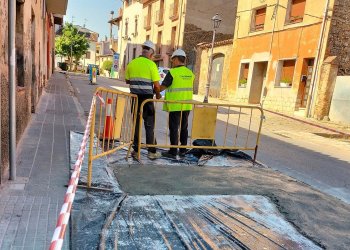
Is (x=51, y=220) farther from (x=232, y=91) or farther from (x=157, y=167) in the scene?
(x=232, y=91)

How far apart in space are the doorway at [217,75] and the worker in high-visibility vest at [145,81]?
1866cm

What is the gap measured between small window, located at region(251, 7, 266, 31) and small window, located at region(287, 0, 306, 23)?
2.24 metres

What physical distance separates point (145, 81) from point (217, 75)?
19405mm

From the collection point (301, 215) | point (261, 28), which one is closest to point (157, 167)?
point (301, 215)

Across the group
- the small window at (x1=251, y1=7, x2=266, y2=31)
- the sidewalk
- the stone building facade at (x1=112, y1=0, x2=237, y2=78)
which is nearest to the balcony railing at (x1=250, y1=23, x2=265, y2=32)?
the small window at (x1=251, y1=7, x2=266, y2=31)

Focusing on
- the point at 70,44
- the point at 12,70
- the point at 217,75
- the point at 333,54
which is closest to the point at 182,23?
the point at 217,75

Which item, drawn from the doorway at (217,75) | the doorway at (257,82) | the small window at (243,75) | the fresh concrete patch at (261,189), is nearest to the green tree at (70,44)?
the doorway at (217,75)

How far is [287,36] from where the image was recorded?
58.0 feet

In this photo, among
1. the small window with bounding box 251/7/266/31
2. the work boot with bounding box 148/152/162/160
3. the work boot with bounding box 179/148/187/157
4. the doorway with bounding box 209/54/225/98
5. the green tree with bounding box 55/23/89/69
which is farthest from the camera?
the green tree with bounding box 55/23/89/69

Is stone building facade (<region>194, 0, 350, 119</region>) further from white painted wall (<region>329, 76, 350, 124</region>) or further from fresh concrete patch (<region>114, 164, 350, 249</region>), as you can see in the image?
fresh concrete patch (<region>114, 164, 350, 249</region>)

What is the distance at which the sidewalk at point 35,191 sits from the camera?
9.29 ft

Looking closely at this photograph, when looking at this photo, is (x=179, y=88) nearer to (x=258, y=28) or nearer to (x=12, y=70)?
(x=12, y=70)

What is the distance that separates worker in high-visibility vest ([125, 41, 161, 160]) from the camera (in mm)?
5551

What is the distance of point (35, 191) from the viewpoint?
12.3ft
